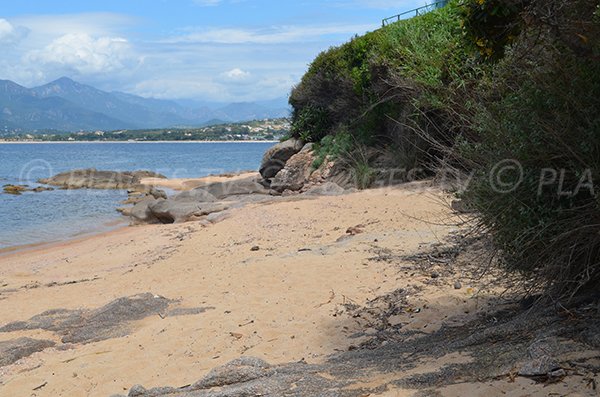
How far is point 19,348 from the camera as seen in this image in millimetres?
7410

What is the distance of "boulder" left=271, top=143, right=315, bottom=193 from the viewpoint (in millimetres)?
22359

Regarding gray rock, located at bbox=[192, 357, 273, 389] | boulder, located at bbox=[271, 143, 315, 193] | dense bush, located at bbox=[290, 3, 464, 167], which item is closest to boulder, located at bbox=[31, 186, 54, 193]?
dense bush, located at bbox=[290, 3, 464, 167]

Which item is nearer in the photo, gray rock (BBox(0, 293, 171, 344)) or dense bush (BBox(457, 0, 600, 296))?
dense bush (BBox(457, 0, 600, 296))

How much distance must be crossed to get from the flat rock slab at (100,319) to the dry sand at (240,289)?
16 cm

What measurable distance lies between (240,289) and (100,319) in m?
1.79

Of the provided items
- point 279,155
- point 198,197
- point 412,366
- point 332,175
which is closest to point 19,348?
point 412,366

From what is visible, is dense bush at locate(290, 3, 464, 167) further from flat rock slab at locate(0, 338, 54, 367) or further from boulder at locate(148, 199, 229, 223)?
flat rock slab at locate(0, 338, 54, 367)

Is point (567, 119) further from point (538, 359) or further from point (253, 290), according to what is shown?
point (253, 290)

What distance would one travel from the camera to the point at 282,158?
25094 mm

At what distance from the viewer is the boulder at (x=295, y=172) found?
22.4 metres

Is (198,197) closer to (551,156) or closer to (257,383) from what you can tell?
(257,383)

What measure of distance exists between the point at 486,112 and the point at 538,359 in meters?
2.33

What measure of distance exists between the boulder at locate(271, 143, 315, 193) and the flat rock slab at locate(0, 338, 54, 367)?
14754mm

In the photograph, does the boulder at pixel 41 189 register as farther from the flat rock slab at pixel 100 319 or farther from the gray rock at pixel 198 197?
the flat rock slab at pixel 100 319
